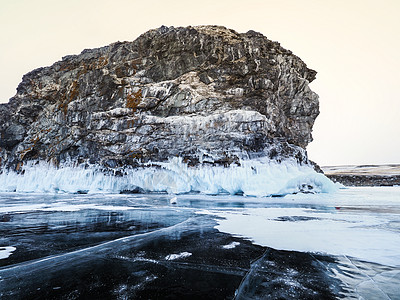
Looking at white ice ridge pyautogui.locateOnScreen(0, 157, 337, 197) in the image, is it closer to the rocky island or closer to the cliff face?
the rocky island

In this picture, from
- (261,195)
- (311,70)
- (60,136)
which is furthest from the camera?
(311,70)

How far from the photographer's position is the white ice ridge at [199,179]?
56.7ft

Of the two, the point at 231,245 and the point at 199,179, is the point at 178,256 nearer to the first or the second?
the point at 231,245

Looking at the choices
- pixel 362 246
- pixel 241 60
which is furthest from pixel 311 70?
pixel 362 246

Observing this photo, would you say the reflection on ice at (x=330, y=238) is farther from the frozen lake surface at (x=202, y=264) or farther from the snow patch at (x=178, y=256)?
the snow patch at (x=178, y=256)

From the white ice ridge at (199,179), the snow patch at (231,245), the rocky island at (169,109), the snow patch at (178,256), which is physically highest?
the rocky island at (169,109)

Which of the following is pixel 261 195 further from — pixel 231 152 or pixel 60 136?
pixel 60 136

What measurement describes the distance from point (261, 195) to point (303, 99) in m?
16.3

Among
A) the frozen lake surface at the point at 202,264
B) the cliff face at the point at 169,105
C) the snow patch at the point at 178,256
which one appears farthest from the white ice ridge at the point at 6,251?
the cliff face at the point at 169,105

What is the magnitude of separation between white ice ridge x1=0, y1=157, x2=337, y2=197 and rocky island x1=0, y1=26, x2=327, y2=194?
0.27 meters

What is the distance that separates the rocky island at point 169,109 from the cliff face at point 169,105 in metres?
0.10

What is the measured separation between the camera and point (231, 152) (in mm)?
19359

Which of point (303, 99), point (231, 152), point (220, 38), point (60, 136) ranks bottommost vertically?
point (231, 152)

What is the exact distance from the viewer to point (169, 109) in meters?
22.5
